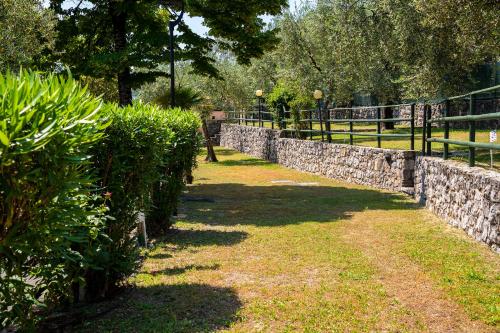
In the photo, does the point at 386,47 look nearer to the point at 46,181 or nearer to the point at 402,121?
→ the point at 402,121

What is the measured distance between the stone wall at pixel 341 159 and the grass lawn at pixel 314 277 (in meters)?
2.34

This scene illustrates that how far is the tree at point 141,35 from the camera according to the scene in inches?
490

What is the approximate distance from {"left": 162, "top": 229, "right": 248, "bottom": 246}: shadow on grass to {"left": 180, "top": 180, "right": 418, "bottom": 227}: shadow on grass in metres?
0.03

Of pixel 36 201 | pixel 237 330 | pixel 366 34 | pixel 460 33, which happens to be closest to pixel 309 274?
pixel 237 330

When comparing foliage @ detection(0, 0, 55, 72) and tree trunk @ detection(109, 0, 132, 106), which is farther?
foliage @ detection(0, 0, 55, 72)

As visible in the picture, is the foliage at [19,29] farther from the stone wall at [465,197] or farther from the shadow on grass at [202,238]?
the stone wall at [465,197]

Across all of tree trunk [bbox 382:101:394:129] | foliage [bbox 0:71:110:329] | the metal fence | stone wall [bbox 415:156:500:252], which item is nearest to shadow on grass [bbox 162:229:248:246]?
stone wall [bbox 415:156:500:252]

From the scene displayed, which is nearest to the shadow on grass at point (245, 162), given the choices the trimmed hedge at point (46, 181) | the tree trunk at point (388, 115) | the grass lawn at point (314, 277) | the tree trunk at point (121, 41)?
the tree trunk at point (388, 115)

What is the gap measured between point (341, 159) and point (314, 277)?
10.7m

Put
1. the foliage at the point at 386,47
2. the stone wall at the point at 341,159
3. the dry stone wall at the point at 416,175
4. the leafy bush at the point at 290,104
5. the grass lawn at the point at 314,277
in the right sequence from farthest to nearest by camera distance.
A: the leafy bush at the point at 290,104, the foliage at the point at 386,47, the stone wall at the point at 341,159, the dry stone wall at the point at 416,175, the grass lawn at the point at 314,277

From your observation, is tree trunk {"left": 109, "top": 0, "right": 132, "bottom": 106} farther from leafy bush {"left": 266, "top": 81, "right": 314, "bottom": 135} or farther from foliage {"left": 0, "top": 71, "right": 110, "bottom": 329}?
foliage {"left": 0, "top": 71, "right": 110, "bottom": 329}

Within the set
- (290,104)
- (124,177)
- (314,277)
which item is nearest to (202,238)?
(314,277)

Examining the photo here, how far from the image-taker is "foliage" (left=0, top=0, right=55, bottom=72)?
69.3 feet

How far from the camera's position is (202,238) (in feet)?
24.6
